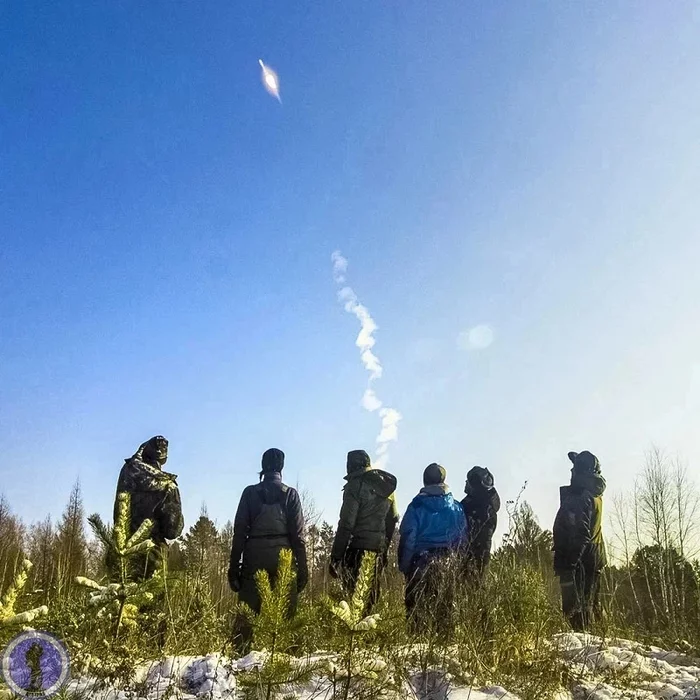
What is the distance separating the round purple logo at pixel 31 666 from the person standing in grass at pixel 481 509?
4.97 meters

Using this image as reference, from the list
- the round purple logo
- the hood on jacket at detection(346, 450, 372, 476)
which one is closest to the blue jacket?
the hood on jacket at detection(346, 450, 372, 476)

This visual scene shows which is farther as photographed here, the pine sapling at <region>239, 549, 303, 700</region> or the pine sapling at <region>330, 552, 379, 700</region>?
the pine sapling at <region>330, 552, 379, 700</region>

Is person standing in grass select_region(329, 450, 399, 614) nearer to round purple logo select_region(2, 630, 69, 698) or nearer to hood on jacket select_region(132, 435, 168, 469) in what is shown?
hood on jacket select_region(132, 435, 168, 469)

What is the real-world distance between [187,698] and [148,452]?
2907mm

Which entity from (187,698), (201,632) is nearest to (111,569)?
(187,698)

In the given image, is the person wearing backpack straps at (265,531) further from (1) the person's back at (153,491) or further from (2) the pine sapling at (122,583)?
(2) the pine sapling at (122,583)

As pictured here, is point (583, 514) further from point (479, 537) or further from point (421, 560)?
point (421, 560)

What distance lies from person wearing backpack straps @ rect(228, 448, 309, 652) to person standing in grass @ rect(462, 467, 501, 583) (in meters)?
2.10

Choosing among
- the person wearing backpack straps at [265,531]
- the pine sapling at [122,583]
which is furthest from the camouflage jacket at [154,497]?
the pine sapling at [122,583]

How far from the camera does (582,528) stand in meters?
7.33

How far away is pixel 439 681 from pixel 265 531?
7.40 ft

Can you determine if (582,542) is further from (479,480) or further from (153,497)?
(153,497)

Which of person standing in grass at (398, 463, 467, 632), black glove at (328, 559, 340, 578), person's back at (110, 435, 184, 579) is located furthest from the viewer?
person standing in grass at (398, 463, 467, 632)

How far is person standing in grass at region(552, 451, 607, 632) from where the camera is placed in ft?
24.0
